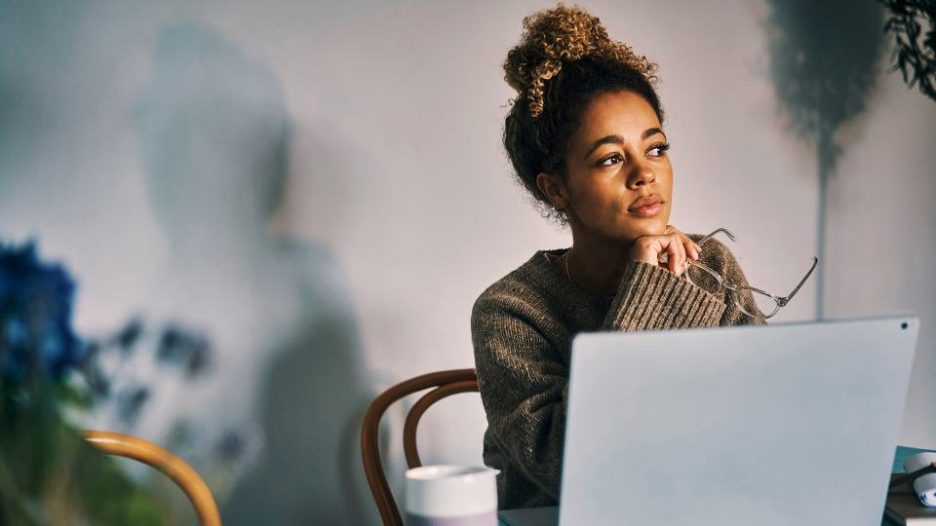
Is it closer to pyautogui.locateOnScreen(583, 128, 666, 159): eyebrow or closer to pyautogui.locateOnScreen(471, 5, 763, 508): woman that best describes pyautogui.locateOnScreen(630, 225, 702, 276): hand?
pyautogui.locateOnScreen(471, 5, 763, 508): woman

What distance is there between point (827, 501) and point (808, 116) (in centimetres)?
152

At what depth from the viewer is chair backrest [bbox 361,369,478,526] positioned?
1346 millimetres

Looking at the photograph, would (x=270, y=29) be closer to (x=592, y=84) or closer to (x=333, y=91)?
(x=333, y=91)

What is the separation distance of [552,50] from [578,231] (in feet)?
0.87

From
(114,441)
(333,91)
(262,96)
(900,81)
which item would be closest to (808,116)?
(900,81)

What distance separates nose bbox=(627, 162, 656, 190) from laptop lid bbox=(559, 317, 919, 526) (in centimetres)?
55

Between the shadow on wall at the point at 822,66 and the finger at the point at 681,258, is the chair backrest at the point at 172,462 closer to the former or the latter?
the finger at the point at 681,258

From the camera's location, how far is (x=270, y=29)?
1491 millimetres

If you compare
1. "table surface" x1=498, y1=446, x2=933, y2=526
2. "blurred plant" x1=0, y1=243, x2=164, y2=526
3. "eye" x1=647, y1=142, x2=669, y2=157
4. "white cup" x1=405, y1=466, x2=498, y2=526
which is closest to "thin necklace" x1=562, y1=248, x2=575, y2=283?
"eye" x1=647, y1=142, x2=669, y2=157

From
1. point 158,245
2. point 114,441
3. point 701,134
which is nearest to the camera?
point 114,441

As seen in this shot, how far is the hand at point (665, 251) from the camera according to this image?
1.17 metres

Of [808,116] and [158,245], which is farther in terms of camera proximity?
[808,116]

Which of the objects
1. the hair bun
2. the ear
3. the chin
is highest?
the hair bun

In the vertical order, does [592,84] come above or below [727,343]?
above
